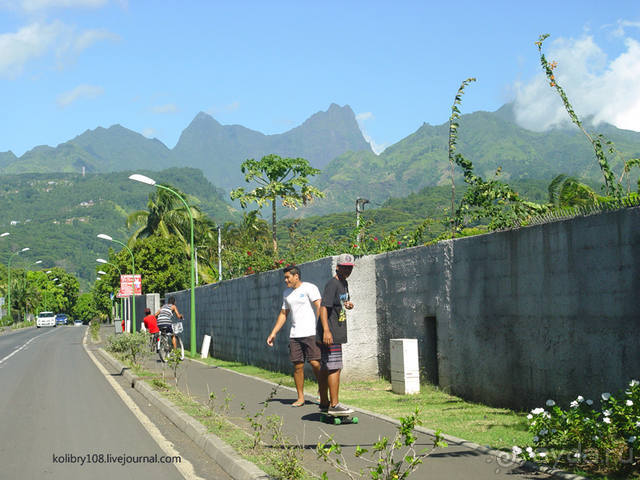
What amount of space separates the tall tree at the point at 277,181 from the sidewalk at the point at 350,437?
28.4 m

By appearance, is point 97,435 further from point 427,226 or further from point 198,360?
point 198,360

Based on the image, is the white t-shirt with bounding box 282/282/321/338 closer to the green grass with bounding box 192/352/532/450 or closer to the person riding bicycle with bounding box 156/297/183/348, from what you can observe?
the green grass with bounding box 192/352/532/450

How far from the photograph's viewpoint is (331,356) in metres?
9.20

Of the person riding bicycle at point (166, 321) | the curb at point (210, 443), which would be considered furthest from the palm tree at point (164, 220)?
the curb at point (210, 443)

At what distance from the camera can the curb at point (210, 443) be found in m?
6.63

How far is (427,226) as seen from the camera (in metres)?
13.3

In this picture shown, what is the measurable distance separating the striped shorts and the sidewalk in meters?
0.71

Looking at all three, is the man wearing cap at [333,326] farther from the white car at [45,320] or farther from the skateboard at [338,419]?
the white car at [45,320]

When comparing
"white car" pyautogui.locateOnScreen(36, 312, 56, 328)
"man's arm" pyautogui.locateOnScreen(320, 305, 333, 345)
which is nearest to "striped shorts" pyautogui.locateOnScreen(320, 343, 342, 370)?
"man's arm" pyautogui.locateOnScreen(320, 305, 333, 345)

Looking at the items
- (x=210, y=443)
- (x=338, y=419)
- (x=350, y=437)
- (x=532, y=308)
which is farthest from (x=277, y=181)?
(x=350, y=437)

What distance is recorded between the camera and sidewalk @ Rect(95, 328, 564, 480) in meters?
6.23

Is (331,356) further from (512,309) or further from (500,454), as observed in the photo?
(500,454)

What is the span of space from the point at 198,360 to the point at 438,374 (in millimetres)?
13352

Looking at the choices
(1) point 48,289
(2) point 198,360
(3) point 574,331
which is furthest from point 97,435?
(1) point 48,289
